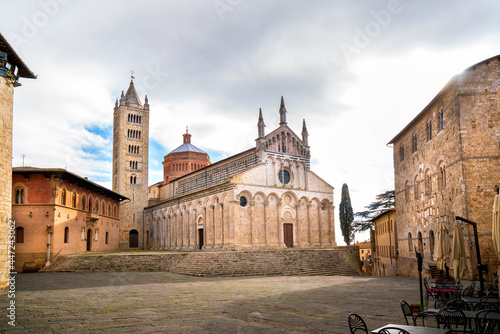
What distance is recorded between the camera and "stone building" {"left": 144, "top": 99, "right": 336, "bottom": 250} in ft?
121

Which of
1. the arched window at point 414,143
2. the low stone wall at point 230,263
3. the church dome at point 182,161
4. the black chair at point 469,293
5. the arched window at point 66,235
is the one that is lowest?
the low stone wall at point 230,263

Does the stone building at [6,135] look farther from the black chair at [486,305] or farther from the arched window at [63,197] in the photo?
the black chair at [486,305]

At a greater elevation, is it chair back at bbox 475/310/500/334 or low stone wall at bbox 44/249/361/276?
chair back at bbox 475/310/500/334

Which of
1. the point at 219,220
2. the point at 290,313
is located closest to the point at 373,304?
the point at 290,313

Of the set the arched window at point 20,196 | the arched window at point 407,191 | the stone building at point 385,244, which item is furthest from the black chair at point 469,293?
the arched window at point 20,196

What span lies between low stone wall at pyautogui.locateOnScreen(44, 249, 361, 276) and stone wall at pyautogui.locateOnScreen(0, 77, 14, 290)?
11728 millimetres

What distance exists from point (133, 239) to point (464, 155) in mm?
46561

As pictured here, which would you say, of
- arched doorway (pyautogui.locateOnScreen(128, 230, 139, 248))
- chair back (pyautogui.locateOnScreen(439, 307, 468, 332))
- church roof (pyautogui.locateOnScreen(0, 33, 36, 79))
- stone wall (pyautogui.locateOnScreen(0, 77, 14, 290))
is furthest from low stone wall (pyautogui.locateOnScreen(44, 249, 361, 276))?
arched doorway (pyautogui.locateOnScreen(128, 230, 139, 248))

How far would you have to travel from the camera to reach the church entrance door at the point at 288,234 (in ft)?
128

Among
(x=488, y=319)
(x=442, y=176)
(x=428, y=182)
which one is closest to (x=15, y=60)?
(x=488, y=319)

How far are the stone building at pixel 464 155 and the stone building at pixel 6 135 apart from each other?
1955 centimetres

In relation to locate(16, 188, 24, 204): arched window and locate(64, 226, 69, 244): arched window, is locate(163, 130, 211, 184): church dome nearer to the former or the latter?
locate(64, 226, 69, 244): arched window

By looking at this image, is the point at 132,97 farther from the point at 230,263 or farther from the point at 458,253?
the point at 458,253

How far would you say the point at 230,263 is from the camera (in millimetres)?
26641
